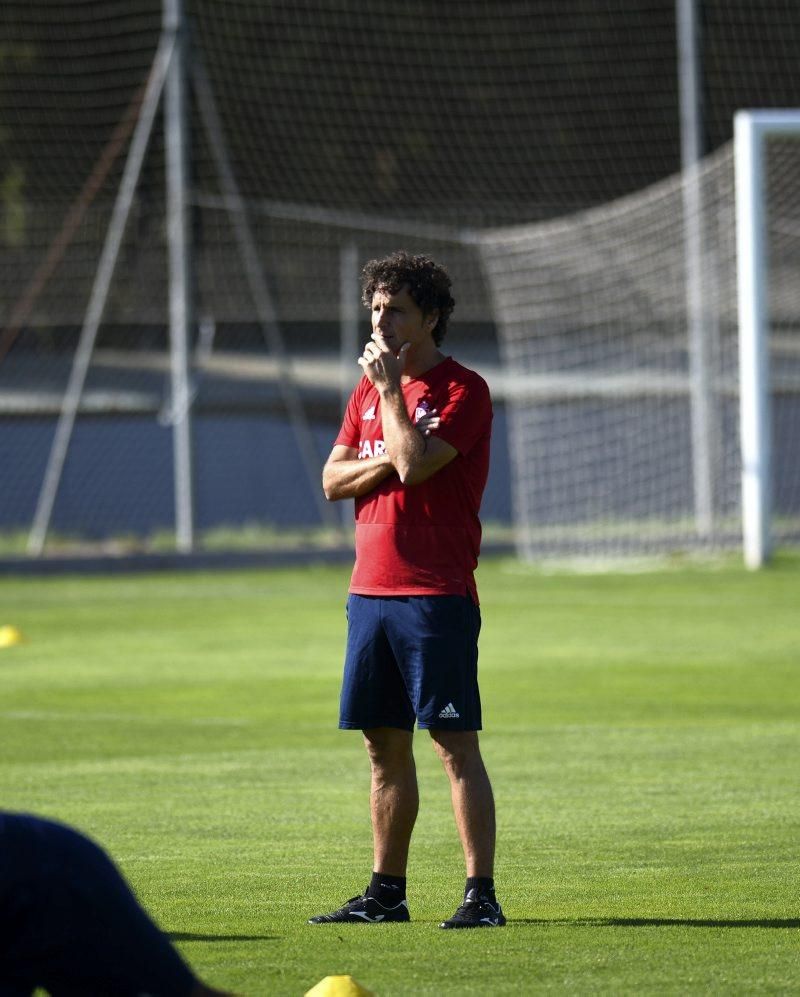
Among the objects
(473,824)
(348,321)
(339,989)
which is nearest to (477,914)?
(473,824)

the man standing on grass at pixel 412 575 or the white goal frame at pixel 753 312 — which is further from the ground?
the white goal frame at pixel 753 312

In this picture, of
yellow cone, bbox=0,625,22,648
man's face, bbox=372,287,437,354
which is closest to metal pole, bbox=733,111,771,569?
yellow cone, bbox=0,625,22,648

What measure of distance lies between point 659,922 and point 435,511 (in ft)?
4.52

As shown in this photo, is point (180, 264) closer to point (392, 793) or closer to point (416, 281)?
point (416, 281)

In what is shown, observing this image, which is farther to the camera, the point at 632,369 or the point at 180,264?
the point at 632,369

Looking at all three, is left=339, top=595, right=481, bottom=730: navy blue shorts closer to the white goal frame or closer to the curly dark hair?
the curly dark hair

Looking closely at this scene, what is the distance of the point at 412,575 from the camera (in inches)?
246

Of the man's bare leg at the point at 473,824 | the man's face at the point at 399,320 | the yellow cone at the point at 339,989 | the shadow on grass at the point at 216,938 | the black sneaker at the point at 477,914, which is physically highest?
the man's face at the point at 399,320

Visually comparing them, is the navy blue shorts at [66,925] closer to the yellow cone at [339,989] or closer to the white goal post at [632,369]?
the yellow cone at [339,989]

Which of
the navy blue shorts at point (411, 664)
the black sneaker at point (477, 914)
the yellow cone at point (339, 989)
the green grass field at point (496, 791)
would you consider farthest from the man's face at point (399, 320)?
the yellow cone at point (339, 989)

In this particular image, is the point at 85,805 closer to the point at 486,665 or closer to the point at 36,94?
the point at 486,665

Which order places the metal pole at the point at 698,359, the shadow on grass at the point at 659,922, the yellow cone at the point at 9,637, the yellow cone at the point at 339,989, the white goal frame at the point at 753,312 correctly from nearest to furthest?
the yellow cone at the point at 339,989
the shadow on grass at the point at 659,922
the yellow cone at the point at 9,637
the white goal frame at the point at 753,312
the metal pole at the point at 698,359

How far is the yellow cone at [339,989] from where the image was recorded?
476 centimetres

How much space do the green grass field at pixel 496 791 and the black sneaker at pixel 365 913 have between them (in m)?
0.07
